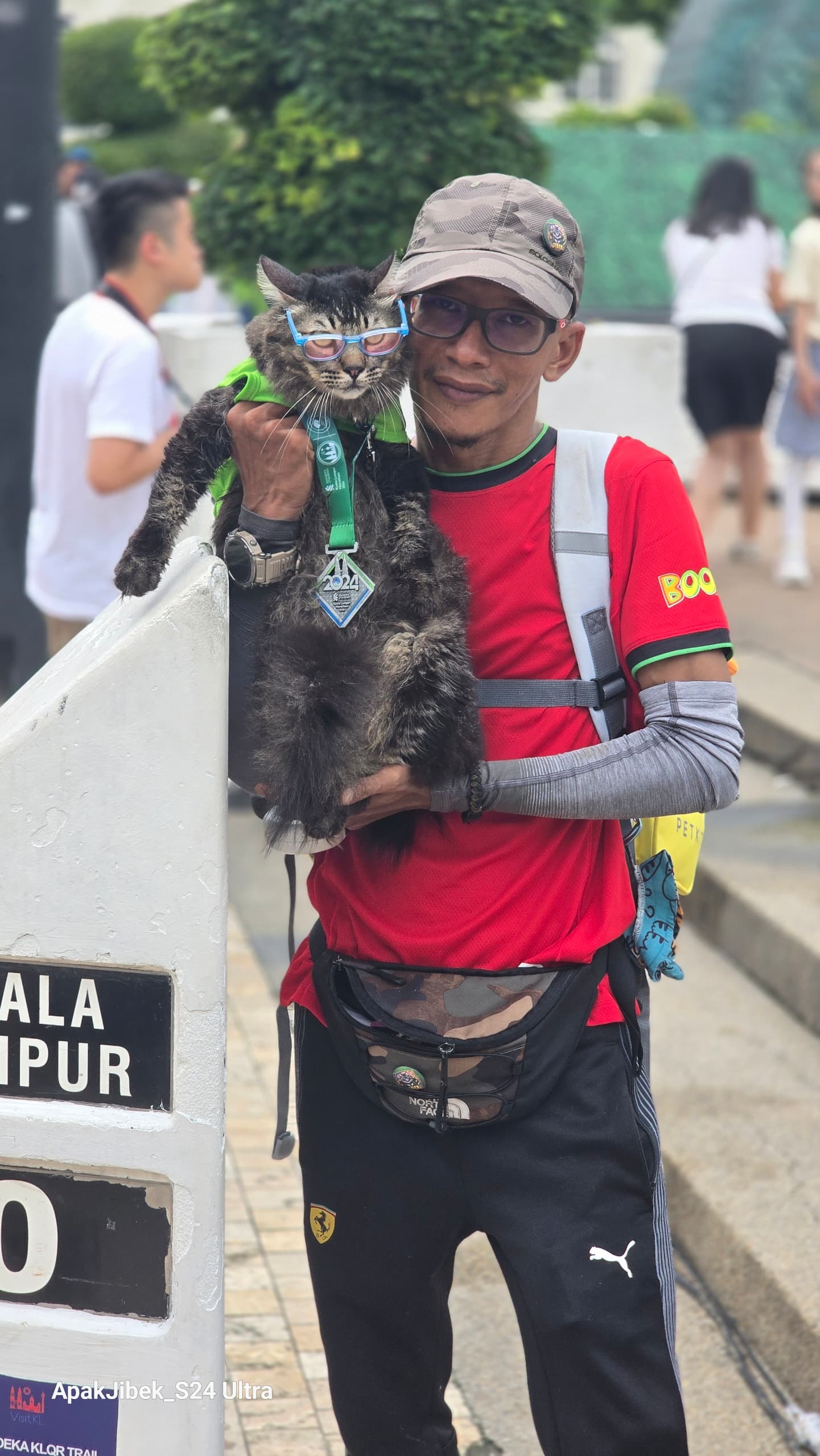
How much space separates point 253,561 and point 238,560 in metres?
0.02

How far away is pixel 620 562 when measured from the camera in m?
2.06

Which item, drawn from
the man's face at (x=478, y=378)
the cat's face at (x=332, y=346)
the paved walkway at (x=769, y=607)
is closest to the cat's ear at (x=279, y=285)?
the cat's face at (x=332, y=346)

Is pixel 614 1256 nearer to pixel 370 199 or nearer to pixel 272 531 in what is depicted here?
pixel 272 531

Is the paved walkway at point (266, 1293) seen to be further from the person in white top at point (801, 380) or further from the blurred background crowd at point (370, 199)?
the person in white top at point (801, 380)

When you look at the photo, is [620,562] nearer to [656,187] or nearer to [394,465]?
[394,465]

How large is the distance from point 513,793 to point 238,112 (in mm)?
5459

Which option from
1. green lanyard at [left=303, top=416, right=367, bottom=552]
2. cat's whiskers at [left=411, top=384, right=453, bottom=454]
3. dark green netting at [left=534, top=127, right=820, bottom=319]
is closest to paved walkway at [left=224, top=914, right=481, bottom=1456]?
green lanyard at [left=303, top=416, right=367, bottom=552]

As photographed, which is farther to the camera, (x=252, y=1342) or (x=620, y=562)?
(x=252, y=1342)

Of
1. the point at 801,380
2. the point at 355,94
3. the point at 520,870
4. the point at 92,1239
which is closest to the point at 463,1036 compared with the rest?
the point at 520,870

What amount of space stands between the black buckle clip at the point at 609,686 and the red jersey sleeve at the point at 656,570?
0.11ft

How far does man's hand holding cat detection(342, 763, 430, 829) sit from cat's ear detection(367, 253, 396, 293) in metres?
0.68

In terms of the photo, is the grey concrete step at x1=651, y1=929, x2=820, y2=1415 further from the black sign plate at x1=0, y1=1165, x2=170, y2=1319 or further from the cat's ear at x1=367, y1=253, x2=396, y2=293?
the cat's ear at x1=367, y1=253, x2=396, y2=293

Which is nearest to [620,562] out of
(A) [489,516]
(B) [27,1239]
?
(A) [489,516]

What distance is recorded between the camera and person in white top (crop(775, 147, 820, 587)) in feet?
26.0
